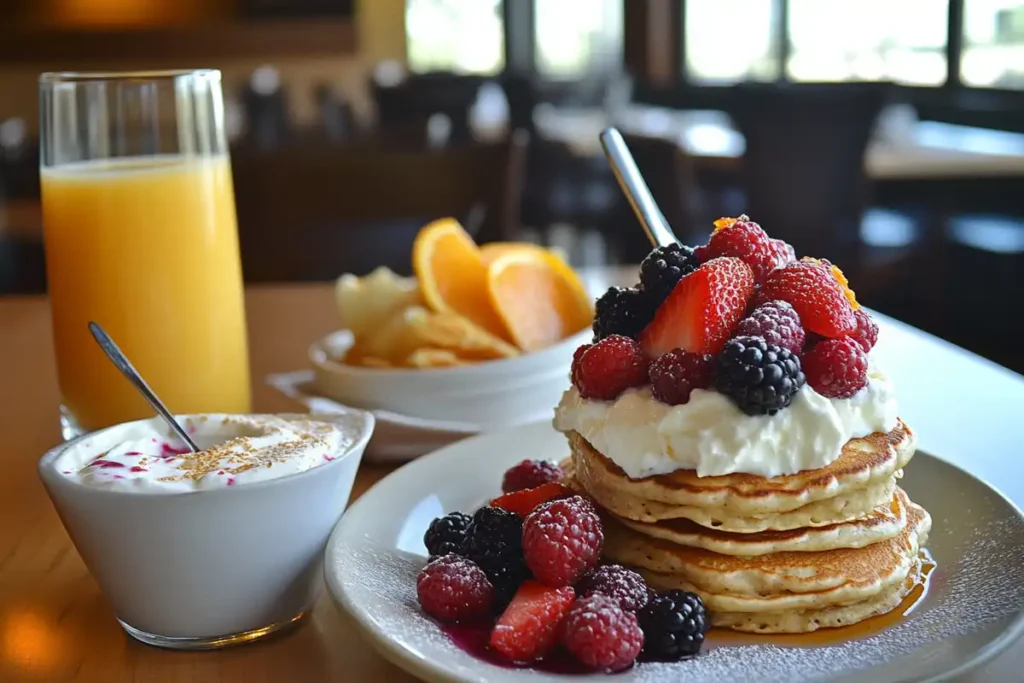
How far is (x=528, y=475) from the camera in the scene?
1046 mm

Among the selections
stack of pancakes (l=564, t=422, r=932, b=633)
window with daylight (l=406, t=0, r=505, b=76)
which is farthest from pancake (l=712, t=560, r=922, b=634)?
window with daylight (l=406, t=0, r=505, b=76)

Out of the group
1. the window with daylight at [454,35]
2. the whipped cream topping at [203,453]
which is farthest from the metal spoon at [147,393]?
the window with daylight at [454,35]

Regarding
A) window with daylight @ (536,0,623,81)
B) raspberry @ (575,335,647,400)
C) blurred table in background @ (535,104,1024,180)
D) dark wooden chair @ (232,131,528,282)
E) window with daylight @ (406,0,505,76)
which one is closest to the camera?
raspberry @ (575,335,647,400)

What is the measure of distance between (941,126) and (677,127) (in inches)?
51.2

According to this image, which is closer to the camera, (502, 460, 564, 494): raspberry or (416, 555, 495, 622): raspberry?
(416, 555, 495, 622): raspberry

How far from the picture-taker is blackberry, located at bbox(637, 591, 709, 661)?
2.51ft

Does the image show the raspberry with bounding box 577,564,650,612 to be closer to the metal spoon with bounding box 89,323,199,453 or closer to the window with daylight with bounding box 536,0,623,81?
the metal spoon with bounding box 89,323,199,453

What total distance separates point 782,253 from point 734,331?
0.43 feet

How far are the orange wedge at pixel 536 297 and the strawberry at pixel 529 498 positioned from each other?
1.49ft

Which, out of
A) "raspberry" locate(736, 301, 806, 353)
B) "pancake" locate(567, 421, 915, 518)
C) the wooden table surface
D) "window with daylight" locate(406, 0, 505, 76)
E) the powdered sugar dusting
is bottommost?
the wooden table surface

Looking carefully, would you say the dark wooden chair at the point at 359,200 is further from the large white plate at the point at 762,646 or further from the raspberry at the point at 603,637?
the raspberry at the point at 603,637

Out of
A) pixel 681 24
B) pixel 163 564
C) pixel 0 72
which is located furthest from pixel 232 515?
pixel 0 72

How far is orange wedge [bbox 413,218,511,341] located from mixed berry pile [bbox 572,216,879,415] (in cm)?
48

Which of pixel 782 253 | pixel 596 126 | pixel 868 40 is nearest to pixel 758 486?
pixel 782 253
